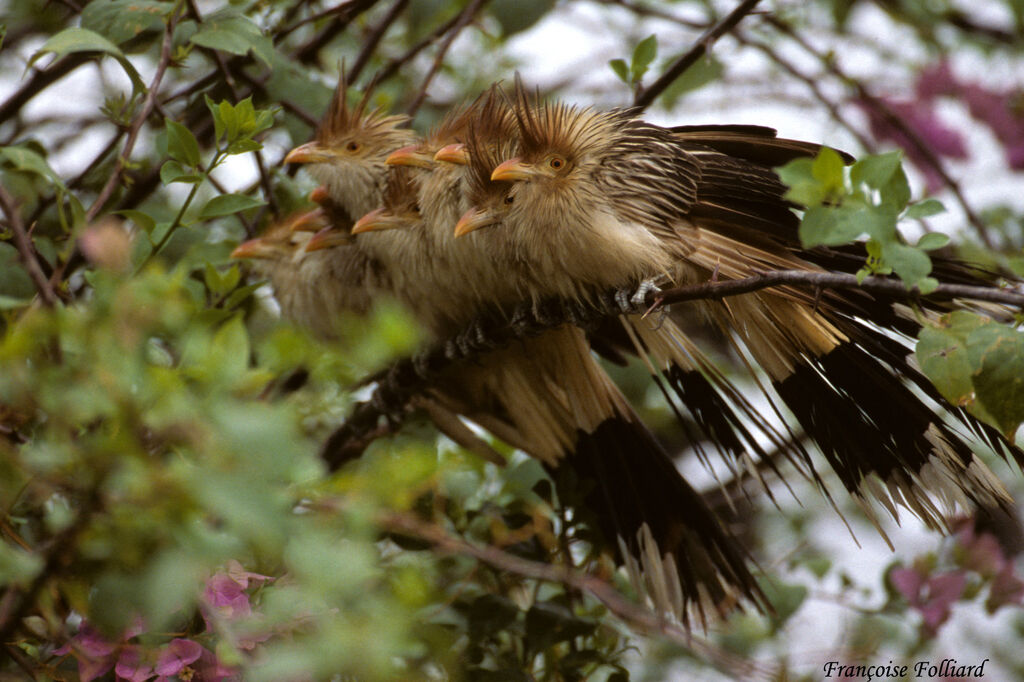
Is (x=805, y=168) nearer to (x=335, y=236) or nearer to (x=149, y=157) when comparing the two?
(x=335, y=236)

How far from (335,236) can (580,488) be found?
2.08 feet

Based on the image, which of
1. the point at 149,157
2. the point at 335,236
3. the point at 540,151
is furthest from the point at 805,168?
the point at 149,157

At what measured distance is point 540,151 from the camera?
1.32 metres

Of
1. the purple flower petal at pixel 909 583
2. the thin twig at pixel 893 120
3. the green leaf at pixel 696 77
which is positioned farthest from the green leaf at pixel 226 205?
the purple flower petal at pixel 909 583

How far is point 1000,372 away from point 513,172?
0.67 metres

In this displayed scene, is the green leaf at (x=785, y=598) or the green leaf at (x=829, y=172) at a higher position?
the green leaf at (x=829, y=172)

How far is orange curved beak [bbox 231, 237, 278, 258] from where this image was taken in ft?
5.28

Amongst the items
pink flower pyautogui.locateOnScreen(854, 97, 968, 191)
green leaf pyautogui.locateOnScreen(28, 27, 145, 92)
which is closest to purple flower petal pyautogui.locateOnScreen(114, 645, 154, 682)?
green leaf pyautogui.locateOnScreen(28, 27, 145, 92)

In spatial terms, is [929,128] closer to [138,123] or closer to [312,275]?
[312,275]

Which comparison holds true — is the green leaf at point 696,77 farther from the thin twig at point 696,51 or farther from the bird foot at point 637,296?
the bird foot at point 637,296

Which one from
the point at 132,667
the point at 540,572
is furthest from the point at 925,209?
the point at 132,667

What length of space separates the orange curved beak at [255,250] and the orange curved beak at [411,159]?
30cm

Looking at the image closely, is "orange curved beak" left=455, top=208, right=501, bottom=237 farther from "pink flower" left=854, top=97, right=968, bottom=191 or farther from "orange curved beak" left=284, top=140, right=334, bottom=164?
"pink flower" left=854, top=97, right=968, bottom=191

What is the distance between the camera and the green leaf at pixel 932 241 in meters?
0.84
